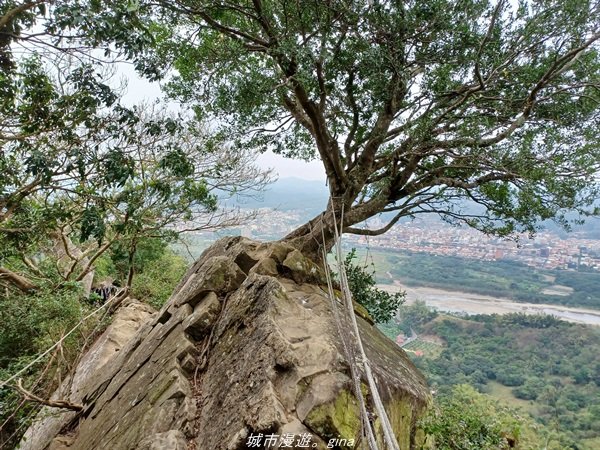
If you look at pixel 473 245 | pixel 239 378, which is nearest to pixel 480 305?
pixel 473 245

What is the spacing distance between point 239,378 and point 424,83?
5.97 metres

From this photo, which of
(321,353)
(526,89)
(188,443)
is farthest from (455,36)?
(188,443)

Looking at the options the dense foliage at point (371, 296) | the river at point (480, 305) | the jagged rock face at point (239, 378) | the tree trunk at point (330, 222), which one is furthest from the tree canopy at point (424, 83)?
the river at point (480, 305)

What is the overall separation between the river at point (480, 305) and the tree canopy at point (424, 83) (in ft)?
36.8

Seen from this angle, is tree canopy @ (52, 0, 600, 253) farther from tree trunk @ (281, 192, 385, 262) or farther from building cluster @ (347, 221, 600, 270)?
building cluster @ (347, 221, 600, 270)

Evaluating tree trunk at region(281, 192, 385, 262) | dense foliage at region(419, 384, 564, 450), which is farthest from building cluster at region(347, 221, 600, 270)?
dense foliage at region(419, 384, 564, 450)

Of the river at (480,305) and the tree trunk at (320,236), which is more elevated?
the tree trunk at (320,236)

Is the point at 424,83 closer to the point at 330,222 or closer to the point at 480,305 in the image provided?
the point at 330,222

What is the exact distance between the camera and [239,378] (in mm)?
3240

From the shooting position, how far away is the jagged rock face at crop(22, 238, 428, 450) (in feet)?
8.93

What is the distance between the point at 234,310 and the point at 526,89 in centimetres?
628

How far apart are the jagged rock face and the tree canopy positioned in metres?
3.03

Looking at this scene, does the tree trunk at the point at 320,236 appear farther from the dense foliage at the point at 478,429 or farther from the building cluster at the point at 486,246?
the building cluster at the point at 486,246

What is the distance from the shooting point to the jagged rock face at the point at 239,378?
107 inches
